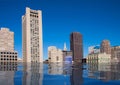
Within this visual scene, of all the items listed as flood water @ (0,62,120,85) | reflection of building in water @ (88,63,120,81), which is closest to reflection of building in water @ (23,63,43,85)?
flood water @ (0,62,120,85)

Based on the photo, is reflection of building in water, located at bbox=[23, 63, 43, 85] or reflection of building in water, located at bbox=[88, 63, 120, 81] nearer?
reflection of building in water, located at bbox=[23, 63, 43, 85]

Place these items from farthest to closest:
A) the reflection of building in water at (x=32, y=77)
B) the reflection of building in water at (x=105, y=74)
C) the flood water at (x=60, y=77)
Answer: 1. the reflection of building in water at (x=105, y=74)
2. the flood water at (x=60, y=77)
3. the reflection of building in water at (x=32, y=77)

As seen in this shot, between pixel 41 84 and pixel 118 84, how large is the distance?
1387 cm

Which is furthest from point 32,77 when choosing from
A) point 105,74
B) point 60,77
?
point 105,74

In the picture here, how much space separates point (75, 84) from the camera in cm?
3422

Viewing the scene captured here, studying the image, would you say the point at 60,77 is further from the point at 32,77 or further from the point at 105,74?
the point at 105,74

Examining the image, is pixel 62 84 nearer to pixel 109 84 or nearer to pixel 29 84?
pixel 29 84

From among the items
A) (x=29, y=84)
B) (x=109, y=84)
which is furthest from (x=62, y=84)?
(x=109, y=84)

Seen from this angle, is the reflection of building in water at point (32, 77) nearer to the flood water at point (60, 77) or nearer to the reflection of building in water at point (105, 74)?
the flood water at point (60, 77)

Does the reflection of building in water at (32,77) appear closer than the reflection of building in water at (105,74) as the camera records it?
Yes

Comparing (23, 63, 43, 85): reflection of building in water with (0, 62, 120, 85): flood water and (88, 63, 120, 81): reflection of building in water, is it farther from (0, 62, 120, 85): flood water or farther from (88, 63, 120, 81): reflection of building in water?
(88, 63, 120, 81): reflection of building in water

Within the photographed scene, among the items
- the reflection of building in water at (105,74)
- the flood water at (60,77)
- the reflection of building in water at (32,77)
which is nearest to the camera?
the reflection of building in water at (32,77)

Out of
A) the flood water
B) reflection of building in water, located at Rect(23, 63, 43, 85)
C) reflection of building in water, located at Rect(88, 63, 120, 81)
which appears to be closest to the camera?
reflection of building in water, located at Rect(23, 63, 43, 85)

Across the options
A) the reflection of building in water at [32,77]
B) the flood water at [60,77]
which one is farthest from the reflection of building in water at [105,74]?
the reflection of building in water at [32,77]
